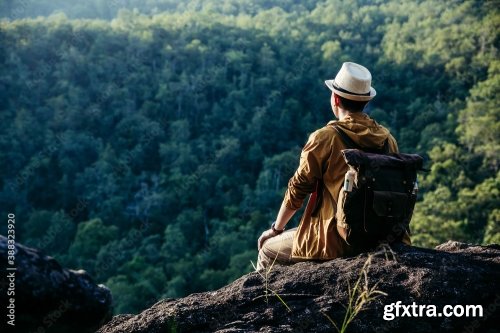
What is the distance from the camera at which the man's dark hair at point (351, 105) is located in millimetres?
3387

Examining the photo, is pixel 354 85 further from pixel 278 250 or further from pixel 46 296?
pixel 46 296

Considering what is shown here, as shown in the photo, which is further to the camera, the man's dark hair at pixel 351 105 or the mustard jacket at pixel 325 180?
the man's dark hair at pixel 351 105

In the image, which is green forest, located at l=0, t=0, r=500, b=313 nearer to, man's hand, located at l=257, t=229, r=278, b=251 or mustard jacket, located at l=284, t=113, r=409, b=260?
man's hand, located at l=257, t=229, r=278, b=251

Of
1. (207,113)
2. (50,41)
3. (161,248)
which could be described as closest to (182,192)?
(161,248)

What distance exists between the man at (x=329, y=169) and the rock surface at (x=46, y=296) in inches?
47.4

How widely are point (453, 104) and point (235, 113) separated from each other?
24.6 m

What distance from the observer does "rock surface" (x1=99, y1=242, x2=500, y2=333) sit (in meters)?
2.75

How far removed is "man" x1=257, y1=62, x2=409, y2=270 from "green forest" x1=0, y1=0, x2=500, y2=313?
31790 millimetres

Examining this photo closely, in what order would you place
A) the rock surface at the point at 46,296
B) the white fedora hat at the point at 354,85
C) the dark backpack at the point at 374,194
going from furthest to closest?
the white fedora hat at the point at 354,85 < the dark backpack at the point at 374,194 < the rock surface at the point at 46,296

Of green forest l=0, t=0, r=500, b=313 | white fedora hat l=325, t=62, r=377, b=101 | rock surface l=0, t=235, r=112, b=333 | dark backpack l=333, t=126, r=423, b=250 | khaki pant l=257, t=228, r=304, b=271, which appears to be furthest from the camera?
green forest l=0, t=0, r=500, b=313

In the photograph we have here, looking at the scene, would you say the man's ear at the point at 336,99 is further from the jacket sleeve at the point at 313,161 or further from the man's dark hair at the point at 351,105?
the jacket sleeve at the point at 313,161
